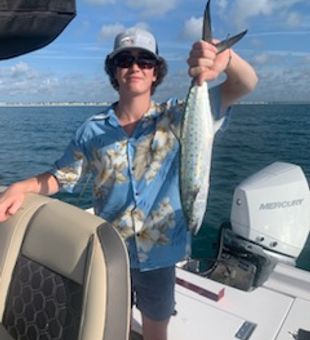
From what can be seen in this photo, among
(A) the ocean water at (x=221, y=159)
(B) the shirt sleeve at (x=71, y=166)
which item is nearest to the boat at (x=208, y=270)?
(B) the shirt sleeve at (x=71, y=166)

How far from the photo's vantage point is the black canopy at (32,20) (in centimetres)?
174

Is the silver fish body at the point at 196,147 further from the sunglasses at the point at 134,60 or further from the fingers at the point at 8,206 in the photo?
the fingers at the point at 8,206

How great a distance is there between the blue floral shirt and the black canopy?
0.44 metres

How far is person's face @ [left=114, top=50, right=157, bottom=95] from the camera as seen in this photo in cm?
195

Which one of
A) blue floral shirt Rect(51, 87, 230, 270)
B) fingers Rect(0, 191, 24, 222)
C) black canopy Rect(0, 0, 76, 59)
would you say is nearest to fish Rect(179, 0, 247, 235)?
blue floral shirt Rect(51, 87, 230, 270)

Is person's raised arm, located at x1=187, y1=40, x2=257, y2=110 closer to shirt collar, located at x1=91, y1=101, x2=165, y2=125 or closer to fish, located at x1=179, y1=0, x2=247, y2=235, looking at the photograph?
fish, located at x1=179, y1=0, x2=247, y2=235

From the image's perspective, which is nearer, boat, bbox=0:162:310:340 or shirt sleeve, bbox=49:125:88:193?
boat, bbox=0:162:310:340

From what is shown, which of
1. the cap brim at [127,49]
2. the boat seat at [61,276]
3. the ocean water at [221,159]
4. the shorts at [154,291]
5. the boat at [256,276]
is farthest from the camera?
the ocean water at [221,159]

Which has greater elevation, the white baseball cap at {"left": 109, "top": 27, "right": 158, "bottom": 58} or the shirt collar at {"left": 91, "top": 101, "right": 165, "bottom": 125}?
the white baseball cap at {"left": 109, "top": 27, "right": 158, "bottom": 58}

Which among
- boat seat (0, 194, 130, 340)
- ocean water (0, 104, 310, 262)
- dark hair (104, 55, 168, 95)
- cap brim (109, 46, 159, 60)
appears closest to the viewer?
boat seat (0, 194, 130, 340)

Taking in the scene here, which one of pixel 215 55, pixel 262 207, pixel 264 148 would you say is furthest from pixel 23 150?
pixel 215 55

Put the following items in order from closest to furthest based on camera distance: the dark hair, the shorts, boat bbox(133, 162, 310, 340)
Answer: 1. the dark hair
2. the shorts
3. boat bbox(133, 162, 310, 340)

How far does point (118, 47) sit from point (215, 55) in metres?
0.50

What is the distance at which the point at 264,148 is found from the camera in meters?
17.6
